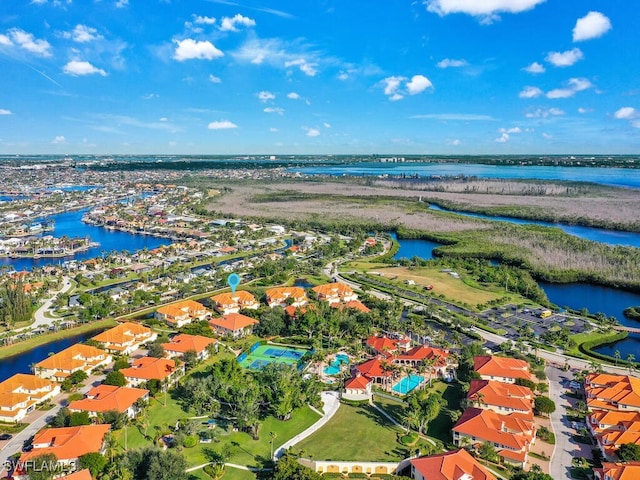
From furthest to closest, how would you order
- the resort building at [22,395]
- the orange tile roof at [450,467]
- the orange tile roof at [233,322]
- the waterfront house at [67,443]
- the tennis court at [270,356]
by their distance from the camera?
the orange tile roof at [233,322] < the tennis court at [270,356] < the resort building at [22,395] < the waterfront house at [67,443] < the orange tile roof at [450,467]

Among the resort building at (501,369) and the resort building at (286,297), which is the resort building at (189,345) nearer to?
the resort building at (286,297)

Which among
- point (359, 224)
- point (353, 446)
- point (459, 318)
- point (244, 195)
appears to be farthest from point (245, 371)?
point (244, 195)

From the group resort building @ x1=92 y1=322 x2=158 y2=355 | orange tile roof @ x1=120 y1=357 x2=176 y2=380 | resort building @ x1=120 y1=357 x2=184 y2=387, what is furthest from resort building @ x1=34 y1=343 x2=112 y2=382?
resort building @ x1=120 y1=357 x2=184 y2=387

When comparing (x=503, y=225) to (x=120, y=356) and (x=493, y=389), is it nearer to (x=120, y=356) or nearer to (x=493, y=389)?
(x=493, y=389)

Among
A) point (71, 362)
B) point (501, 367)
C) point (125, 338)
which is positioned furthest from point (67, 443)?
point (501, 367)

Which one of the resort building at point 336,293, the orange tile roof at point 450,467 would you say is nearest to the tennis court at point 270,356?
the resort building at point 336,293

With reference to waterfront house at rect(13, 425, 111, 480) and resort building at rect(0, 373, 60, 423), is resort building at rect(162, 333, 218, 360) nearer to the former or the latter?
resort building at rect(0, 373, 60, 423)
